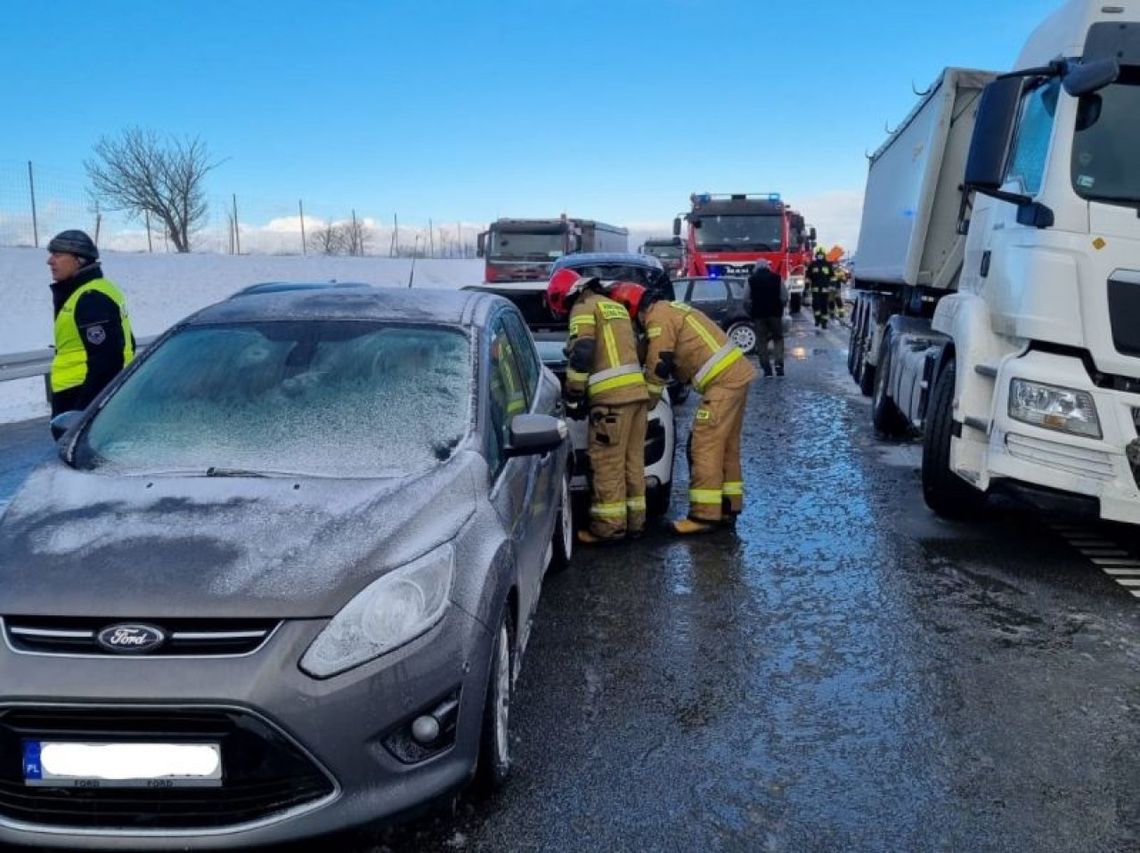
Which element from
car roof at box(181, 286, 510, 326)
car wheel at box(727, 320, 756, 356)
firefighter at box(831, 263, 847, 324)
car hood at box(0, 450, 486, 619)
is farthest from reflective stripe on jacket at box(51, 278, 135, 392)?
firefighter at box(831, 263, 847, 324)

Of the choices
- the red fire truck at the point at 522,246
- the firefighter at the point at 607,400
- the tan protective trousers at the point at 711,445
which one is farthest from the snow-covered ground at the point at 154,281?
the tan protective trousers at the point at 711,445

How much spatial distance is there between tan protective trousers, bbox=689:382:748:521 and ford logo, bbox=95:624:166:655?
13.7 feet

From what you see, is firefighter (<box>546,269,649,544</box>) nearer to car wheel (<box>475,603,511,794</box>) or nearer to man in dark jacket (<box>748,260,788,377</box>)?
car wheel (<box>475,603,511,794</box>)

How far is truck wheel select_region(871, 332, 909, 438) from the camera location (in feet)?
31.8

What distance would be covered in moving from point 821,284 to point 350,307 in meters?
20.1

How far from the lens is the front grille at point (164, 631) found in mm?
2512

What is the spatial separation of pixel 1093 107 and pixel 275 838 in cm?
524

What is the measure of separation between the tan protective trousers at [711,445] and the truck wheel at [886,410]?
3.83 meters

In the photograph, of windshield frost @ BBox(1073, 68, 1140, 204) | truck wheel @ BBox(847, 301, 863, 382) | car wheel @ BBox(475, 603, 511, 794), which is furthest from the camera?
truck wheel @ BBox(847, 301, 863, 382)

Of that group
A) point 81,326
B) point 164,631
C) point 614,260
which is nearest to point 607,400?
point 81,326

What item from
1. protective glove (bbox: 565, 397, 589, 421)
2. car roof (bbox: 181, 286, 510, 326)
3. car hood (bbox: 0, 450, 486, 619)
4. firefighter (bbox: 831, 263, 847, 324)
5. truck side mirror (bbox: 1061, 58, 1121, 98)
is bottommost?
firefighter (bbox: 831, 263, 847, 324)

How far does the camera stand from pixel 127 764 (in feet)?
8.14

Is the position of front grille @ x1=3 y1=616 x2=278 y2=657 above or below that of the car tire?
above

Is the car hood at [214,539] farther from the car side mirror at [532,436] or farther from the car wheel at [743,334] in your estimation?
the car wheel at [743,334]
